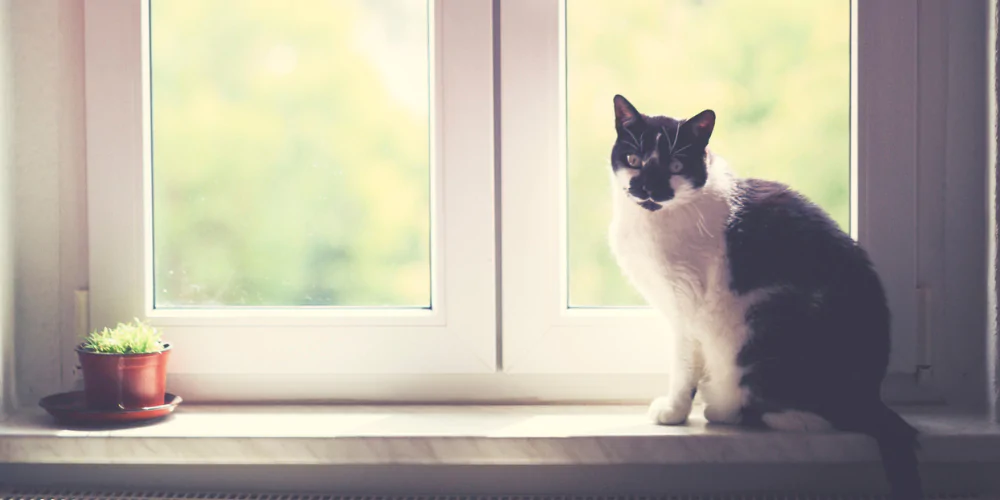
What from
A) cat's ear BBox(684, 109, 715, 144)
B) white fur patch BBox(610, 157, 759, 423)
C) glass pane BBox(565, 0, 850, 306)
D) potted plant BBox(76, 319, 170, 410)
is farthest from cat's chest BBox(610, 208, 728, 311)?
potted plant BBox(76, 319, 170, 410)

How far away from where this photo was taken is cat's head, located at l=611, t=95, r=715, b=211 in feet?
3.44

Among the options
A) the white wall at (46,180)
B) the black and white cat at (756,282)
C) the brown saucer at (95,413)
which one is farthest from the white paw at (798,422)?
the white wall at (46,180)

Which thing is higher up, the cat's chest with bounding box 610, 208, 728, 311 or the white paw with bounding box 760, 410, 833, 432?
the cat's chest with bounding box 610, 208, 728, 311

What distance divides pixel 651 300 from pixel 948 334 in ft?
1.65

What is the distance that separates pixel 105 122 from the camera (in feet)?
4.13

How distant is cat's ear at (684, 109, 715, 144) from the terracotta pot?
2.73 feet

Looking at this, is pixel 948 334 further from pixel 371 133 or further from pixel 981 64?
pixel 371 133

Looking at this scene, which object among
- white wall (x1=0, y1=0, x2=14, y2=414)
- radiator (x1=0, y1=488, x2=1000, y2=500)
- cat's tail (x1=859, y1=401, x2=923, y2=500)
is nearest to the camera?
cat's tail (x1=859, y1=401, x2=923, y2=500)

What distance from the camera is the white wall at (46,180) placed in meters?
1.24

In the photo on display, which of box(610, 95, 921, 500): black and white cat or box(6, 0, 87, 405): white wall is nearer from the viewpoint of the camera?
box(610, 95, 921, 500): black and white cat

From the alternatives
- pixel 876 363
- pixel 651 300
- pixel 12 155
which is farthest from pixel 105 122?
pixel 876 363

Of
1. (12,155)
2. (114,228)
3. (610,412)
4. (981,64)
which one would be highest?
(981,64)

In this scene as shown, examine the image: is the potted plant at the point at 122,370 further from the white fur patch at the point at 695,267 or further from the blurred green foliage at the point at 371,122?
the white fur patch at the point at 695,267

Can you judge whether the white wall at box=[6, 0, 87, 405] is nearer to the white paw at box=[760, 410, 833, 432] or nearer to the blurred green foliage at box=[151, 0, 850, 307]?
the blurred green foliage at box=[151, 0, 850, 307]
